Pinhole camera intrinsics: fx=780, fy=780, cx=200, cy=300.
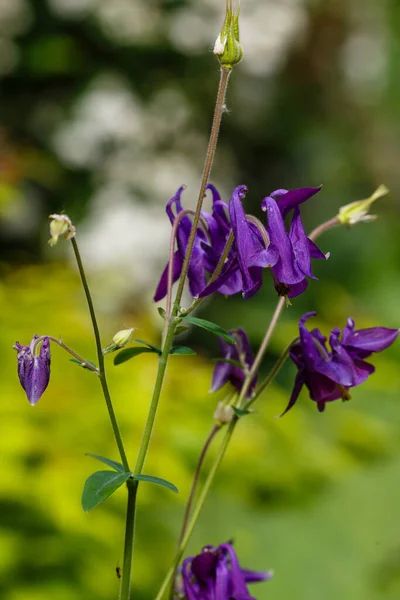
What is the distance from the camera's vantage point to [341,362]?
794mm

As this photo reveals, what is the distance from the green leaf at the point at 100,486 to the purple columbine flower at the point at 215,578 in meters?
0.17

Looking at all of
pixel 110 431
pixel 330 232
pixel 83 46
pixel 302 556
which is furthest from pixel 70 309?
pixel 330 232

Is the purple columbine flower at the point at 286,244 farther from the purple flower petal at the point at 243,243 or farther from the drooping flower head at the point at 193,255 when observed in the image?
the drooping flower head at the point at 193,255

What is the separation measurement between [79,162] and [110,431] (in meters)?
3.32

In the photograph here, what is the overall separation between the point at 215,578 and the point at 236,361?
231mm

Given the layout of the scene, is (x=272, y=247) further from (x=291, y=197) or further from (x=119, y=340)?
(x=119, y=340)

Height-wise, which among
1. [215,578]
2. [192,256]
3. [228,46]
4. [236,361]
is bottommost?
[215,578]

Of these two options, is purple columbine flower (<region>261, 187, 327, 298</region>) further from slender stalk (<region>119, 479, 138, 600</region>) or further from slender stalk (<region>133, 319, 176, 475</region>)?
slender stalk (<region>119, 479, 138, 600</region>)

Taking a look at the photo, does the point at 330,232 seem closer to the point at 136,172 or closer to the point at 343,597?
the point at 136,172

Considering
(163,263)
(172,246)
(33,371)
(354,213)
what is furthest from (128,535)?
(163,263)

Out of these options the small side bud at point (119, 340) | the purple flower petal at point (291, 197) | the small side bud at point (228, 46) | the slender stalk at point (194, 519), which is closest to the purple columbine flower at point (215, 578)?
the slender stalk at point (194, 519)

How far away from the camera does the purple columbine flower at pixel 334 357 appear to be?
31.2 inches

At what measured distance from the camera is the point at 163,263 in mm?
5902

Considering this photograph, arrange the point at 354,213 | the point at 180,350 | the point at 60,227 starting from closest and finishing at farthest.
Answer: the point at 60,227, the point at 180,350, the point at 354,213
